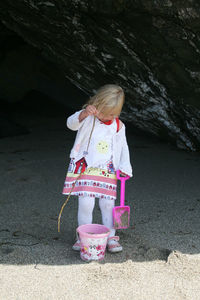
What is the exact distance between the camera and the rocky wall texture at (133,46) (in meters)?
3.64

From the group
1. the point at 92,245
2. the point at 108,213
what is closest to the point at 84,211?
the point at 108,213

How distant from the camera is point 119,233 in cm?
336

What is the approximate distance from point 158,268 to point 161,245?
389mm

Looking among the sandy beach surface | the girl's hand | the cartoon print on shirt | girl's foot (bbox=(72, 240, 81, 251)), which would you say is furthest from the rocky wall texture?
girl's foot (bbox=(72, 240, 81, 251))

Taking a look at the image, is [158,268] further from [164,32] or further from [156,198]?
[164,32]

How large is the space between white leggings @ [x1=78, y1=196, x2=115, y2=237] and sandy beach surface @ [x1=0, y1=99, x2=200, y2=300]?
199 mm

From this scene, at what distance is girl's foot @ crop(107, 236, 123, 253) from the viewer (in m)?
2.98

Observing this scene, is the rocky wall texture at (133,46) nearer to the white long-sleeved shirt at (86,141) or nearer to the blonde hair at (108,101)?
the blonde hair at (108,101)

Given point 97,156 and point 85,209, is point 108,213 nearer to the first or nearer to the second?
point 85,209

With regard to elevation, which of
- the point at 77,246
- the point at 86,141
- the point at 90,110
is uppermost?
the point at 90,110

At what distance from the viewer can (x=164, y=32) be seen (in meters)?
3.72

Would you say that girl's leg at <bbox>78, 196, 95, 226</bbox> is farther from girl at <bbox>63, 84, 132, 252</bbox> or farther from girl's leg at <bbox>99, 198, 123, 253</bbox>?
girl's leg at <bbox>99, 198, 123, 253</bbox>

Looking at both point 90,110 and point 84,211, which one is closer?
point 90,110

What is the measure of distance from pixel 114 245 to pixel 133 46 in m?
2.03
